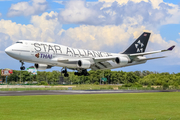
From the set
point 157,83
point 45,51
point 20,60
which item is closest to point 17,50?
point 20,60

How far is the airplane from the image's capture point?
55.6m

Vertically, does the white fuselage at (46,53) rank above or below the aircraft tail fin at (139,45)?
below

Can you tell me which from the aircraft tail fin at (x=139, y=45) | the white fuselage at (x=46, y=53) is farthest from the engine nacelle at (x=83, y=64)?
the aircraft tail fin at (x=139, y=45)

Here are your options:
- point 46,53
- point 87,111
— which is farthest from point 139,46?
point 87,111

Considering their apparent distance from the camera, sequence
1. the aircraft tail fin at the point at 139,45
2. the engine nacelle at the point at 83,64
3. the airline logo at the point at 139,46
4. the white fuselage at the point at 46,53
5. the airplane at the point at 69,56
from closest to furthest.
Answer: the white fuselage at the point at 46,53, the airplane at the point at 69,56, the engine nacelle at the point at 83,64, the aircraft tail fin at the point at 139,45, the airline logo at the point at 139,46

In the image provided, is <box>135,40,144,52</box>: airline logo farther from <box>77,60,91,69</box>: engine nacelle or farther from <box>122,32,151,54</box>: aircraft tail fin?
<box>77,60,91,69</box>: engine nacelle

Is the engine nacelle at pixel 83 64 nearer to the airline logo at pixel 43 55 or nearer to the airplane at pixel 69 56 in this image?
the airplane at pixel 69 56

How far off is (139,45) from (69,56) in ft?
82.7

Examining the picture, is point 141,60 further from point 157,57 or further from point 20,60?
point 20,60

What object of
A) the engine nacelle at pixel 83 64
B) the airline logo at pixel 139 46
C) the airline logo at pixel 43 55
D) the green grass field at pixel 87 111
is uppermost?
the airline logo at pixel 139 46

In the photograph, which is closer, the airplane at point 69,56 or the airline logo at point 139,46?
the airplane at point 69,56

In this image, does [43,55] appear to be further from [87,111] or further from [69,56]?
[87,111]

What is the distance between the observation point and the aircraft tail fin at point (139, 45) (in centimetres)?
7756

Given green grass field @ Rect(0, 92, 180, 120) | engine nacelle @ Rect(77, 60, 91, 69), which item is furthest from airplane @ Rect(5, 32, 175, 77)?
green grass field @ Rect(0, 92, 180, 120)
